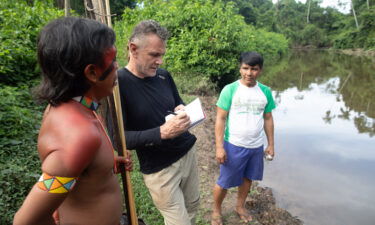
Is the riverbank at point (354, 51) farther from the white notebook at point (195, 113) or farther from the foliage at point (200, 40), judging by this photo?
the white notebook at point (195, 113)

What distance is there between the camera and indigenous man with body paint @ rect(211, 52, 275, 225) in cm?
252

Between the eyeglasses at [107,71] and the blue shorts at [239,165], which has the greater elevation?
the eyeglasses at [107,71]

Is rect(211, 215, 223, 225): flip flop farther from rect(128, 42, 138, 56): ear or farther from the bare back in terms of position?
rect(128, 42, 138, 56): ear

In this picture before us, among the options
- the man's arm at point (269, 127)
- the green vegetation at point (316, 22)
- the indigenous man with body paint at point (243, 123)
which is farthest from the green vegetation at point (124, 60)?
the green vegetation at point (316, 22)

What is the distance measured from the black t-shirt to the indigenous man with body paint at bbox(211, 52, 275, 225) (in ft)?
2.53

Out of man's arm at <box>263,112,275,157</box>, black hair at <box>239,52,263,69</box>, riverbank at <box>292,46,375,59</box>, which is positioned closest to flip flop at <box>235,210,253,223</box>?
man's arm at <box>263,112,275,157</box>

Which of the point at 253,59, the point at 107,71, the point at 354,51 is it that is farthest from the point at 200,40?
the point at 354,51

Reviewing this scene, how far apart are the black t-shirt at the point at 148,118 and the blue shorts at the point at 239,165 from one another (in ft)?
2.67

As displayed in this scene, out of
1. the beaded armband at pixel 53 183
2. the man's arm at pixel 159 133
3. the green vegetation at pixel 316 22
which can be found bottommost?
the man's arm at pixel 159 133

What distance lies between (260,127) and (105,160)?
1931 mm

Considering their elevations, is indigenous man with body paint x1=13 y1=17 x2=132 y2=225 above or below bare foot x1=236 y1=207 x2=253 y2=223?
above

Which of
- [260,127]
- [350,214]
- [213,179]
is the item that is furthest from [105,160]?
[350,214]

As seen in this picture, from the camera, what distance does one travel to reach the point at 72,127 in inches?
32.5

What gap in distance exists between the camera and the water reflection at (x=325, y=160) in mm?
3604
